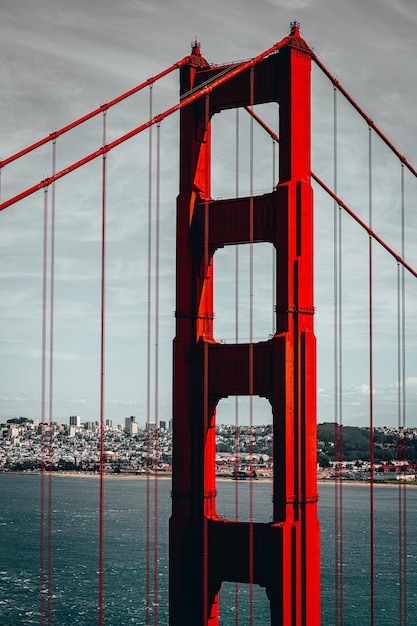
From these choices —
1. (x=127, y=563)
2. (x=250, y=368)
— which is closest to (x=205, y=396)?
(x=250, y=368)

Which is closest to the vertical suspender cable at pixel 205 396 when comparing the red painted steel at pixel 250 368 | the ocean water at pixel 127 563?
the red painted steel at pixel 250 368

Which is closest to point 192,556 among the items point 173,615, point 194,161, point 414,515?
point 173,615

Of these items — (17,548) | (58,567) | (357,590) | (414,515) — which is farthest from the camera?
(414,515)

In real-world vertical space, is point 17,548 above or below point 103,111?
below

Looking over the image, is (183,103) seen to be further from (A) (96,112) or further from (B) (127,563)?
(B) (127,563)

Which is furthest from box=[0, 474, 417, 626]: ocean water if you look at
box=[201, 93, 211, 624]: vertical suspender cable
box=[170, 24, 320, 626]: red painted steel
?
box=[170, 24, 320, 626]: red painted steel

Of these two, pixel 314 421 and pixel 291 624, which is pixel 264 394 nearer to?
pixel 314 421
